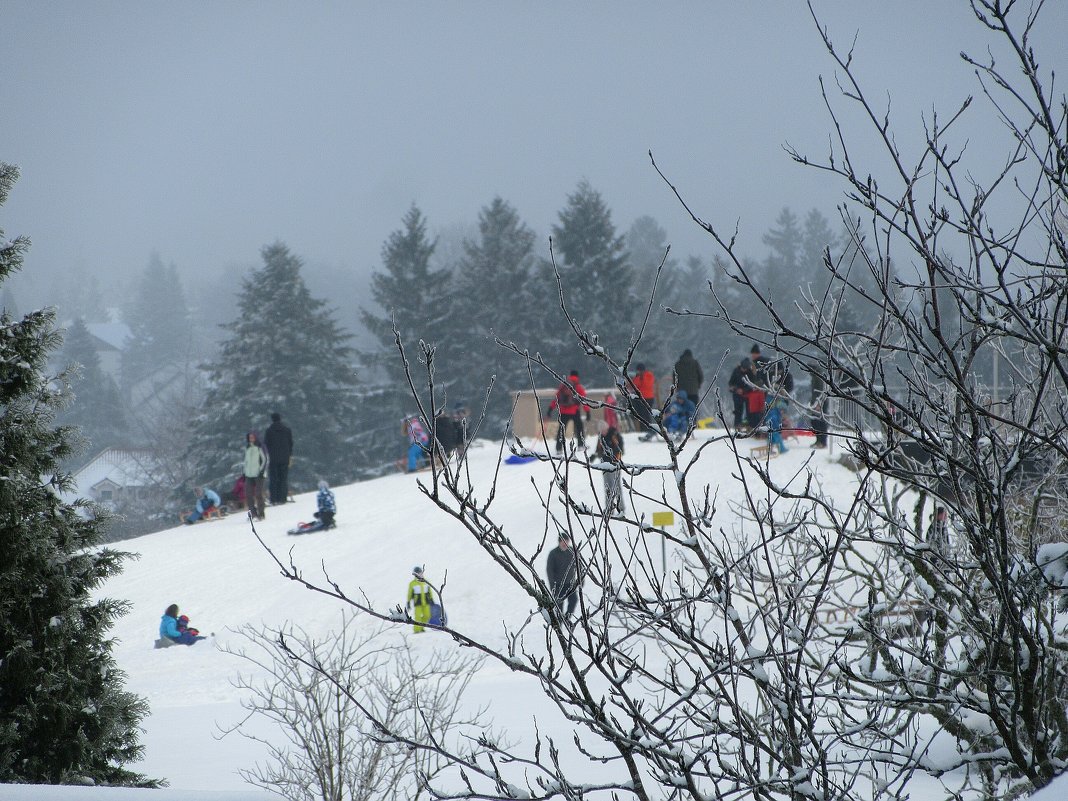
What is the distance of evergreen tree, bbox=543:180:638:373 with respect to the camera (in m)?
40.8

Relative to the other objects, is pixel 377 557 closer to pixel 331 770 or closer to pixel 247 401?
pixel 331 770

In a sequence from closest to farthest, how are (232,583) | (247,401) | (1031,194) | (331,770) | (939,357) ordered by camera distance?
(939,357)
(1031,194)
(331,770)
(232,583)
(247,401)

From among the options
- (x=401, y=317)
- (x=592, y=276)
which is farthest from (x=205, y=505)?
(x=592, y=276)

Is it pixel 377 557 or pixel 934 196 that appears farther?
pixel 377 557

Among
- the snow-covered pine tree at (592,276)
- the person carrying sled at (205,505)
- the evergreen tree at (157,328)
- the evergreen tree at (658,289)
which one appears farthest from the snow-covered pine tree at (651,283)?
the evergreen tree at (157,328)

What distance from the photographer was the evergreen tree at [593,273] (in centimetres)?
4075

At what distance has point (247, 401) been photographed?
112 feet

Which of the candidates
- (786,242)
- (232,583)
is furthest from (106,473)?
(786,242)

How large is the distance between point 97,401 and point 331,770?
54185mm

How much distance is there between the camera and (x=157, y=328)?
83.9 metres

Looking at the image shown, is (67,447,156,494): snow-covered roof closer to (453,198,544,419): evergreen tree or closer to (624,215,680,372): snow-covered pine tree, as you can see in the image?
(453,198,544,419): evergreen tree

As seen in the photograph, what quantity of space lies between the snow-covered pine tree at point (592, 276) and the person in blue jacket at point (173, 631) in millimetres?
27195

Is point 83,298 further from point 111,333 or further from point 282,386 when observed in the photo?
point 282,386

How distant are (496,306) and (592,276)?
4.42m
